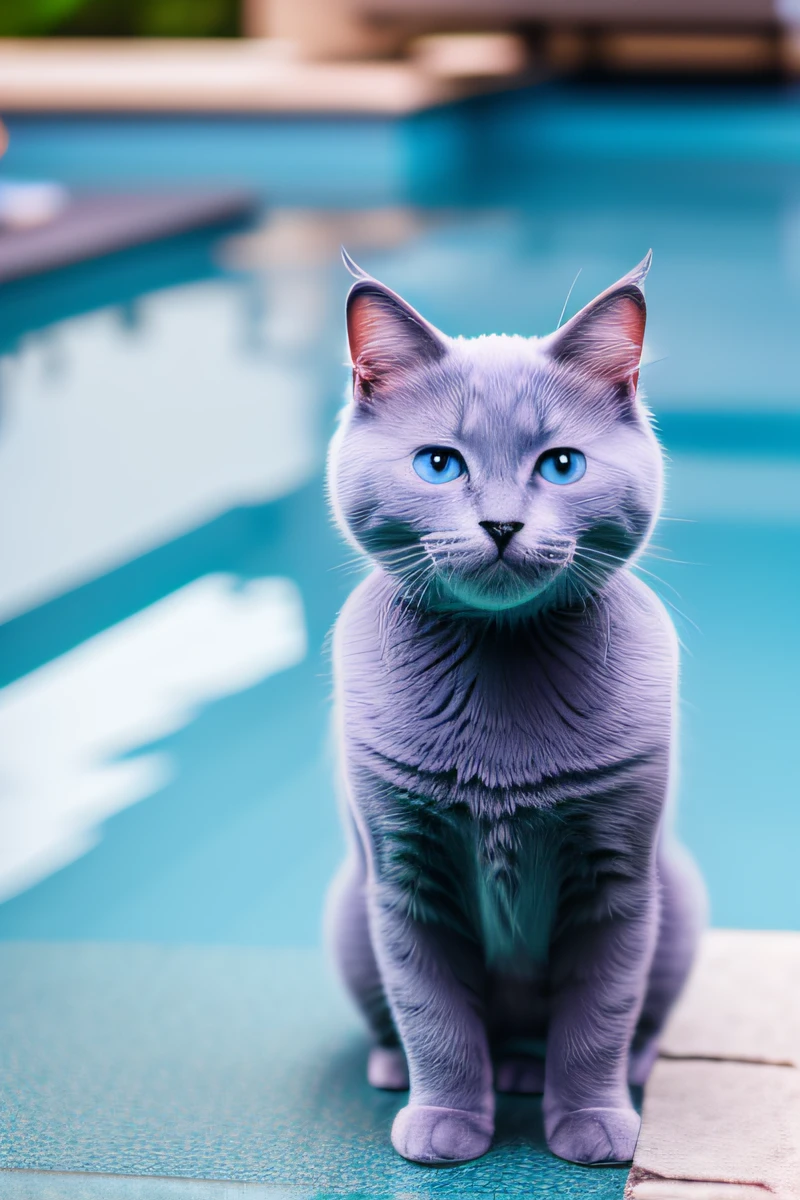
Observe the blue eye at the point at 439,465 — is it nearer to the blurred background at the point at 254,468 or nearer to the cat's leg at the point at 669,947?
the blurred background at the point at 254,468

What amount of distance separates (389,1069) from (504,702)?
40 cm

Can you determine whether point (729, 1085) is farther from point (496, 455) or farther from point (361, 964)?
point (496, 455)

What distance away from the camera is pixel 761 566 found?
2.62 meters

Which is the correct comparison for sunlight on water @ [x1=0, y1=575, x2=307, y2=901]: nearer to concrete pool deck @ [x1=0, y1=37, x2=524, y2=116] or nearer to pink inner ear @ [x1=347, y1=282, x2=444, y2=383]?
pink inner ear @ [x1=347, y1=282, x2=444, y2=383]

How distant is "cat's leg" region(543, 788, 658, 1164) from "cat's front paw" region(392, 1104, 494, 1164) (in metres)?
0.05

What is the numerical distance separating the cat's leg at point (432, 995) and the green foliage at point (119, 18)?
886 cm

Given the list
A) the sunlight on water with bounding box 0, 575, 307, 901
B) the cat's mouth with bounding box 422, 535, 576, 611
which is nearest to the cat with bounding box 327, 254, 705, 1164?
the cat's mouth with bounding box 422, 535, 576, 611

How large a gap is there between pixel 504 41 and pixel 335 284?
5.72m

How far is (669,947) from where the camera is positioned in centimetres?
106

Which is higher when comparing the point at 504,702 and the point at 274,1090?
the point at 504,702

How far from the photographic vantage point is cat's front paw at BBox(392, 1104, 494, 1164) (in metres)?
0.97

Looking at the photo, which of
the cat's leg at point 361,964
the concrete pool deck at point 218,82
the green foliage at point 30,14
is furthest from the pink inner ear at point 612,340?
the green foliage at point 30,14

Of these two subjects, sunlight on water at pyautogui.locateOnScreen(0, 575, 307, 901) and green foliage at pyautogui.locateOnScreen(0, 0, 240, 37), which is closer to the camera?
sunlight on water at pyautogui.locateOnScreen(0, 575, 307, 901)

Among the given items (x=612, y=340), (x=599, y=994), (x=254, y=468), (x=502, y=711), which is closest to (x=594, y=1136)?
(x=599, y=994)
